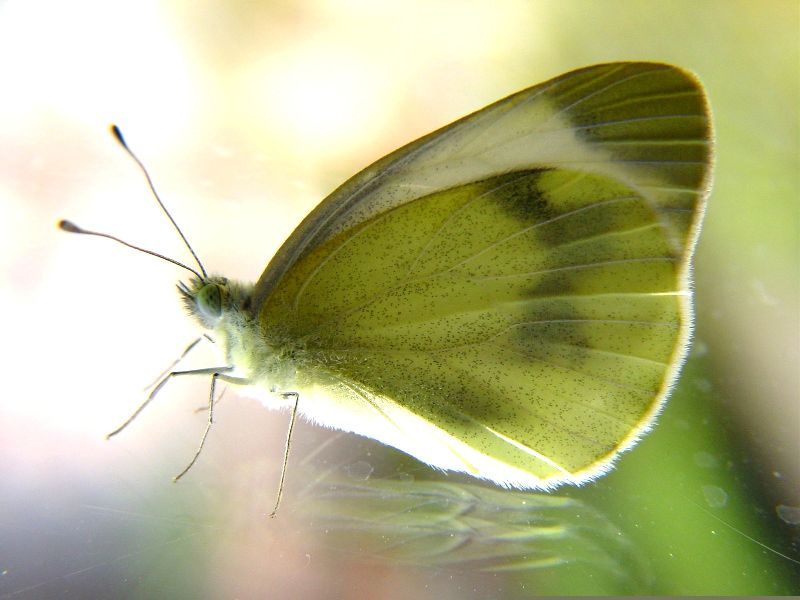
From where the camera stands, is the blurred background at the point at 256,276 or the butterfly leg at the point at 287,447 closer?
the blurred background at the point at 256,276

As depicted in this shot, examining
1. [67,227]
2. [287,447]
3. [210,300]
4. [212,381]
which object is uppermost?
[67,227]

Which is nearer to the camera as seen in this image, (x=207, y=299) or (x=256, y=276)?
(x=207, y=299)

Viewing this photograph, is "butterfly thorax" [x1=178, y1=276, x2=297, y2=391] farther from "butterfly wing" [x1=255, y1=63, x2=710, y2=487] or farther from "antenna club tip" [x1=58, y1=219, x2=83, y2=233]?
"antenna club tip" [x1=58, y1=219, x2=83, y2=233]

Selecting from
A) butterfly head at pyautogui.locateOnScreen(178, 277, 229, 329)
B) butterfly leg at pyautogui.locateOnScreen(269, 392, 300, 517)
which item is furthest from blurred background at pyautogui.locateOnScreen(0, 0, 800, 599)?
butterfly head at pyautogui.locateOnScreen(178, 277, 229, 329)

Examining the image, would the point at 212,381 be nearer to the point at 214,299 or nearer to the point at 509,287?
the point at 214,299

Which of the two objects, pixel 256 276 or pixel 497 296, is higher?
pixel 256 276

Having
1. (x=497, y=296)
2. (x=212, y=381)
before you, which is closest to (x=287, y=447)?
(x=212, y=381)

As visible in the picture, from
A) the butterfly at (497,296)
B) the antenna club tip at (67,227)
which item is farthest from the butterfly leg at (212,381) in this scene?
the antenna club tip at (67,227)

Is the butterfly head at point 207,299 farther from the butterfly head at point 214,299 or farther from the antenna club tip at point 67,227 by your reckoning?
the antenna club tip at point 67,227
